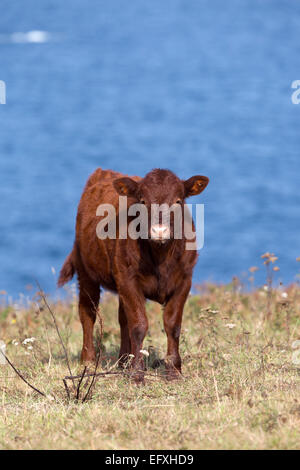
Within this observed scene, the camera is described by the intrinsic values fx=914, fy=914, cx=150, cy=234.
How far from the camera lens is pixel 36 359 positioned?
7770mm

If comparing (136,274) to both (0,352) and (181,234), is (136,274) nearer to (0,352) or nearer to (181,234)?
(181,234)

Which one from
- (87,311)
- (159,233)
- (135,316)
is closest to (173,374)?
(135,316)

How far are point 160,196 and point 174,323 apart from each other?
103 cm

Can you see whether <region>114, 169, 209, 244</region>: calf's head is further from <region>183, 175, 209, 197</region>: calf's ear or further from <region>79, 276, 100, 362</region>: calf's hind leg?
<region>79, 276, 100, 362</region>: calf's hind leg

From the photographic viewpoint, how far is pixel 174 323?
288 inches

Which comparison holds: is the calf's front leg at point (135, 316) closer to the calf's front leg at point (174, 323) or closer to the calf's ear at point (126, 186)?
the calf's front leg at point (174, 323)

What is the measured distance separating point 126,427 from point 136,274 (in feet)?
7.04

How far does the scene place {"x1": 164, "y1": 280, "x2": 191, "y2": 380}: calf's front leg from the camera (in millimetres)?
7215

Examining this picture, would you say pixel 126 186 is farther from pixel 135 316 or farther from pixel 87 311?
pixel 87 311

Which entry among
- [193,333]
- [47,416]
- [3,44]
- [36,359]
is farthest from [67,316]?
[3,44]

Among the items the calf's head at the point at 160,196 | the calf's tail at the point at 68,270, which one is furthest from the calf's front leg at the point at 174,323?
the calf's tail at the point at 68,270

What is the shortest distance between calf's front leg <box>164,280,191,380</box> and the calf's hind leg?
1.31 metres

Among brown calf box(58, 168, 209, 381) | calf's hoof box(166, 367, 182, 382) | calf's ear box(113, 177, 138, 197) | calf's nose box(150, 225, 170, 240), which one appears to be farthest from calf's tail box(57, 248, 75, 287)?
calf's nose box(150, 225, 170, 240)

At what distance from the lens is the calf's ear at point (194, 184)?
7.55 m
